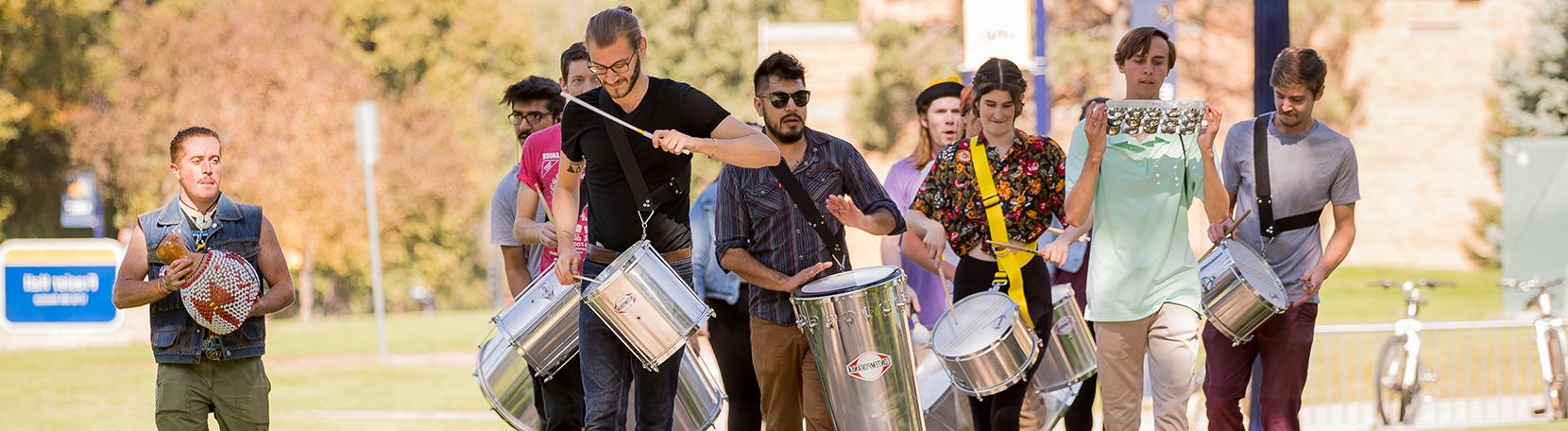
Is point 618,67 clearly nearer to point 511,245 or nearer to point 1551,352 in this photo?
point 511,245

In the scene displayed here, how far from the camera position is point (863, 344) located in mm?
6504

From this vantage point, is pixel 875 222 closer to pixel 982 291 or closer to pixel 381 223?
pixel 982 291

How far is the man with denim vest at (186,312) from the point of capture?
678cm

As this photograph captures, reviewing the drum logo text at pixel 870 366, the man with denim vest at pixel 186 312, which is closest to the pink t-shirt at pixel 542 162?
the man with denim vest at pixel 186 312

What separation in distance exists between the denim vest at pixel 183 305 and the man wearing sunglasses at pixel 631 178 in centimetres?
146

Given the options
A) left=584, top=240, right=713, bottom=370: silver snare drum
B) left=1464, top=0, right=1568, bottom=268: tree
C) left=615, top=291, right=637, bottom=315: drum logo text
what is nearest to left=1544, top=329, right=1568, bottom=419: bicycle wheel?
left=584, top=240, right=713, bottom=370: silver snare drum

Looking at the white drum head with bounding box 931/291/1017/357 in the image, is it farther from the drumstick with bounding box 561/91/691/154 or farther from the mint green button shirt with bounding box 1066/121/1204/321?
the drumstick with bounding box 561/91/691/154

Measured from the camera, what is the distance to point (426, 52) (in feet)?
177

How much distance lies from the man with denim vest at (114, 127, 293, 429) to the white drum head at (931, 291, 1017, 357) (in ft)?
8.46

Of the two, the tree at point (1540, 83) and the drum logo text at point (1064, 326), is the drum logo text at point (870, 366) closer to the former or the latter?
the drum logo text at point (1064, 326)

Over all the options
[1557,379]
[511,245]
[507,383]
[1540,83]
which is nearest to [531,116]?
[511,245]

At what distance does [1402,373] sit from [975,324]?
7069 millimetres

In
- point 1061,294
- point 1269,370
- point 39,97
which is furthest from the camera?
point 39,97

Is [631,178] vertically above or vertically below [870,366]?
above
